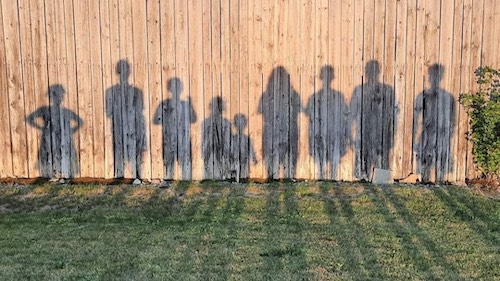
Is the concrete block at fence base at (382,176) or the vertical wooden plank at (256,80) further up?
the vertical wooden plank at (256,80)

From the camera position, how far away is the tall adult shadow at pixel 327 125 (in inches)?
352

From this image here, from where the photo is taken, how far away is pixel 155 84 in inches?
356

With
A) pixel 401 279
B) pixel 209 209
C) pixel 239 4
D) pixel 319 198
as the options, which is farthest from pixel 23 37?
pixel 401 279

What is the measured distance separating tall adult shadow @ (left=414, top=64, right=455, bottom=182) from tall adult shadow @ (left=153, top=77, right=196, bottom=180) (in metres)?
3.23

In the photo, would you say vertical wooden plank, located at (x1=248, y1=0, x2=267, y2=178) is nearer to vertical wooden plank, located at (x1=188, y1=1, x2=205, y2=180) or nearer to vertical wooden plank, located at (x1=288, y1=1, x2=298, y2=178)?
vertical wooden plank, located at (x1=288, y1=1, x2=298, y2=178)

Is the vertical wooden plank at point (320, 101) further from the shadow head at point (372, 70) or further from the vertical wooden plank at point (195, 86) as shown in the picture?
the vertical wooden plank at point (195, 86)

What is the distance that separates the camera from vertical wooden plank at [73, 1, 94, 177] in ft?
29.4

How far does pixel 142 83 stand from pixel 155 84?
19 cm

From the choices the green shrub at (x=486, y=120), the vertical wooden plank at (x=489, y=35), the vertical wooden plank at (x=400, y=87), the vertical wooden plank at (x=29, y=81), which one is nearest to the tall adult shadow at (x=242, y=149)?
the vertical wooden plank at (x=400, y=87)

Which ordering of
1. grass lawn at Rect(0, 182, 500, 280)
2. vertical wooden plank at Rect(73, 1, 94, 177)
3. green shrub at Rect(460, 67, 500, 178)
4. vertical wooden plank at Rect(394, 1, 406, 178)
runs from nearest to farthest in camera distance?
1. grass lawn at Rect(0, 182, 500, 280)
2. green shrub at Rect(460, 67, 500, 178)
3. vertical wooden plank at Rect(394, 1, 406, 178)
4. vertical wooden plank at Rect(73, 1, 94, 177)

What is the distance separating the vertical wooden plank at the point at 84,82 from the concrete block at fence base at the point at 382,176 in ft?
13.5

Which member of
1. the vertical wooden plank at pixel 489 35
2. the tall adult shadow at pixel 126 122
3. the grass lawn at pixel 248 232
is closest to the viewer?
the grass lawn at pixel 248 232

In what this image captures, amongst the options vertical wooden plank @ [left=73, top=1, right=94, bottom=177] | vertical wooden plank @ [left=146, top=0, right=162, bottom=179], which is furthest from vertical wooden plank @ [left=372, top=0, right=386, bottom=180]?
vertical wooden plank @ [left=73, top=1, right=94, bottom=177]

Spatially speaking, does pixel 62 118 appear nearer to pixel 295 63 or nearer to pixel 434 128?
pixel 295 63
